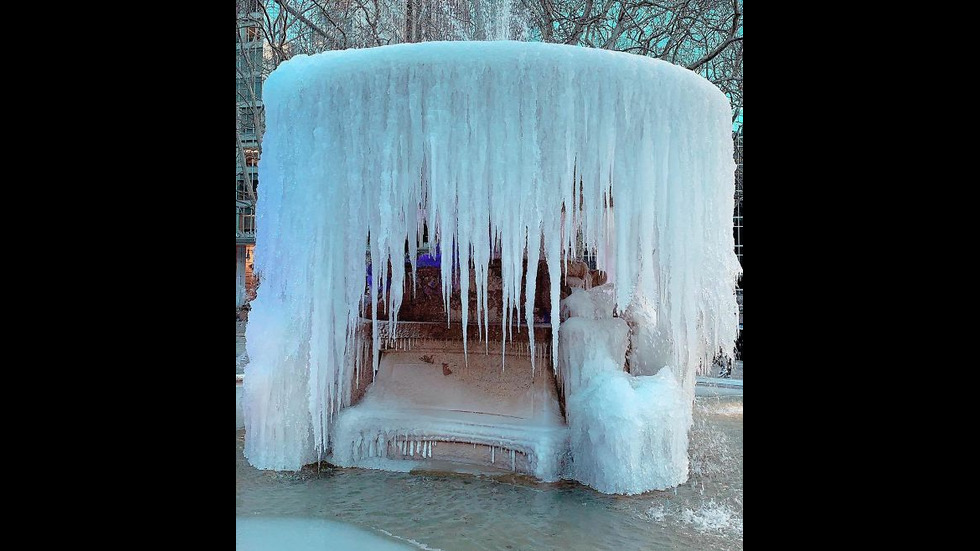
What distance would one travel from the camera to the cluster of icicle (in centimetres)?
433

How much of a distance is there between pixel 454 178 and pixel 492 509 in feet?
8.23

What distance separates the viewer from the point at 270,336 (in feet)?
16.0

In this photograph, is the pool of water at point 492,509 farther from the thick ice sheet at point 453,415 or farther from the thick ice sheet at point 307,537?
the thick ice sheet at point 453,415

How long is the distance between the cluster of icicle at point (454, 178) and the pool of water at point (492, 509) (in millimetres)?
602

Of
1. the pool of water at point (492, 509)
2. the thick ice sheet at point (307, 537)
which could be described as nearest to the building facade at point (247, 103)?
the pool of water at point (492, 509)

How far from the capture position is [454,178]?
14.8 feet

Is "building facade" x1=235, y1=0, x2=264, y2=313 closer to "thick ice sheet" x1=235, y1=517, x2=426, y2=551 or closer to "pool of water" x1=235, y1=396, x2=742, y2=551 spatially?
"pool of water" x1=235, y1=396, x2=742, y2=551

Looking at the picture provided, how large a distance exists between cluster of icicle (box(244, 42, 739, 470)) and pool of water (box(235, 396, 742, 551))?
1.98ft

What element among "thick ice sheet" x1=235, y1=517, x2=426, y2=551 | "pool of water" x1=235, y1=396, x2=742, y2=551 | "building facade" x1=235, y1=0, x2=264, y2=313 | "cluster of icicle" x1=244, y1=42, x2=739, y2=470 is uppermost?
"building facade" x1=235, y1=0, x2=264, y2=313

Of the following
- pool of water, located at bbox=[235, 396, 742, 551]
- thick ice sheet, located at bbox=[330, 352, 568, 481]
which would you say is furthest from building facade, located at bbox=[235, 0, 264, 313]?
pool of water, located at bbox=[235, 396, 742, 551]

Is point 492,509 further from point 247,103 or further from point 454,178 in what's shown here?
point 247,103
